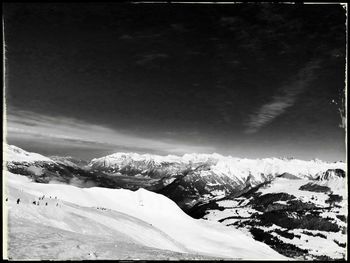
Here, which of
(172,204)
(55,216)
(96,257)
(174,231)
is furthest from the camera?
(172,204)

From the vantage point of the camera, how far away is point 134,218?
25.7m

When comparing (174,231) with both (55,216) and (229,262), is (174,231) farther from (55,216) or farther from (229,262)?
(229,262)

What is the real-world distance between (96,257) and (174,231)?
1693 centimetres

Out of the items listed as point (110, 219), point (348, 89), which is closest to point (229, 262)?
point (348, 89)

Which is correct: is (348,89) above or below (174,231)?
Answer: above

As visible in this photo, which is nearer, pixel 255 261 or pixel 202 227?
pixel 255 261

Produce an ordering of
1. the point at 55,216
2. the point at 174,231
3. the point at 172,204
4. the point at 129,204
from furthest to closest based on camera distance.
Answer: the point at 172,204 < the point at 129,204 < the point at 174,231 < the point at 55,216

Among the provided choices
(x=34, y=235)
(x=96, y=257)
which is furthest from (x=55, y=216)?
(x=96, y=257)

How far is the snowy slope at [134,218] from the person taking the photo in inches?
675

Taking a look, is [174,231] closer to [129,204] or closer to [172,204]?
[129,204]

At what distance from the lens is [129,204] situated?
31359 millimetres

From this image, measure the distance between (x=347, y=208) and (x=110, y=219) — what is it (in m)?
13.4

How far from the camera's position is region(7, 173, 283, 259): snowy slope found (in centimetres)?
1714

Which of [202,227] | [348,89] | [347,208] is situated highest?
[348,89]
